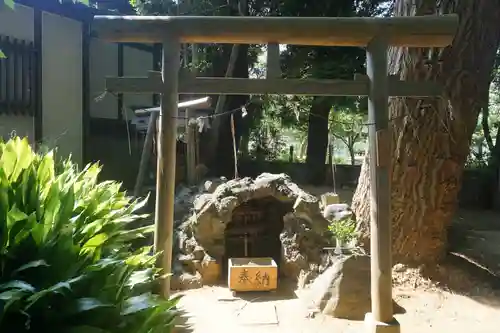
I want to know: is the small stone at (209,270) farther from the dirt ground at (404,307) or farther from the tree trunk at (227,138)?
the tree trunk at (227,138)

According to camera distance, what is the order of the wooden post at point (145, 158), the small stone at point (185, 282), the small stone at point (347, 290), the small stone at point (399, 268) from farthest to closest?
the wooden post at point (145, 158) → the small stone at point (185, 282) → the small stone at point (399, 268) → the small stone at point (347, 290)

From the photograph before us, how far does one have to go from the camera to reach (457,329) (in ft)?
14.0

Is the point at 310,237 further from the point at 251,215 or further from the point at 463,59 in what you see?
the point at 463,59

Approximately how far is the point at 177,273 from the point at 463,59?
3.97 metres

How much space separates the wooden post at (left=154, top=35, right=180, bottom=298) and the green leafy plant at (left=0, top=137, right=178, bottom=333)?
2.79ft

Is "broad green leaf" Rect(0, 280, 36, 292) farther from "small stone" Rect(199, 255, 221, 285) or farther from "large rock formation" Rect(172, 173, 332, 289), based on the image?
"small stone" Rect(199, 255, 221, 285)

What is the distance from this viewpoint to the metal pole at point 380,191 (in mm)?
3475

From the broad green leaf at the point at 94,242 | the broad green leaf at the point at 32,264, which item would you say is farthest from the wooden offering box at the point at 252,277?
the broad green leaf at the point at 32,264

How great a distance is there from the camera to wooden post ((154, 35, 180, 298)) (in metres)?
3.43

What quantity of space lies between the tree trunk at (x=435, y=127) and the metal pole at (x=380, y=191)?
1.80 m

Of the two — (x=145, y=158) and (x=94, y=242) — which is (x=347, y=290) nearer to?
(x=94, y=242)

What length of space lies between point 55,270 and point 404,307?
365cm

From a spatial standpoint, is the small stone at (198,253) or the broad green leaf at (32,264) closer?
the broad green leaf at (32,264)

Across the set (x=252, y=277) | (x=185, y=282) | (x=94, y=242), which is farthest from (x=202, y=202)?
(x=94, y=242)
